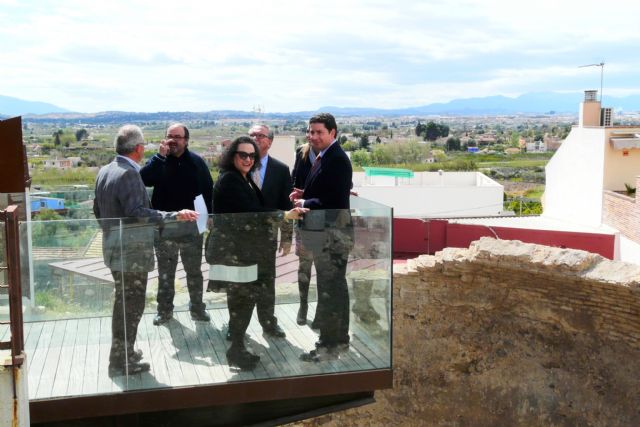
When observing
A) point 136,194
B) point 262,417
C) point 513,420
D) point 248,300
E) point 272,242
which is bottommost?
point 513,420

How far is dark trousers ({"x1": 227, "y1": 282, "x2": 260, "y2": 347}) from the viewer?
5.50 meters

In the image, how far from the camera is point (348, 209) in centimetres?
555

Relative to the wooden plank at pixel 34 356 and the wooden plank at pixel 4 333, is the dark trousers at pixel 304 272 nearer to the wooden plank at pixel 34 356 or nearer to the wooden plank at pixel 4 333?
the wooden plank at pixel 34 356

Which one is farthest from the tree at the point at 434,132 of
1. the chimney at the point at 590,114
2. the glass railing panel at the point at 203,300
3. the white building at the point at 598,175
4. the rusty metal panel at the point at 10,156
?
the rusty metal panel at the point at 10,156

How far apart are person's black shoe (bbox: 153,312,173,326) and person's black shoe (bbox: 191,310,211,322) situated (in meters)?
0.16

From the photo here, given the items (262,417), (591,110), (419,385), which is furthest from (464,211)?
(262,417)


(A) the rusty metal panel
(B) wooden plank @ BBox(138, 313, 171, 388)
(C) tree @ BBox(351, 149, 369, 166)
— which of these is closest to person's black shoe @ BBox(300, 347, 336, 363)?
(B) wooden plank @ BBox(138, 313, 171, 388)

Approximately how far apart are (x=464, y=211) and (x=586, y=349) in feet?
72.5

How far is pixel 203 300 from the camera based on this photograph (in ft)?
17.8

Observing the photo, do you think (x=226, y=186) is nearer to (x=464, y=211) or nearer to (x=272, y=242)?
(x=272, y=242)

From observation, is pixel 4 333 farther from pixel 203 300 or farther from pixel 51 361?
pixel 203 300

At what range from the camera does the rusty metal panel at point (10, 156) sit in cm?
456

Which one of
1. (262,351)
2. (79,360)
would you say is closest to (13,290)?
(79,360)

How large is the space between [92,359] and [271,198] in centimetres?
191
